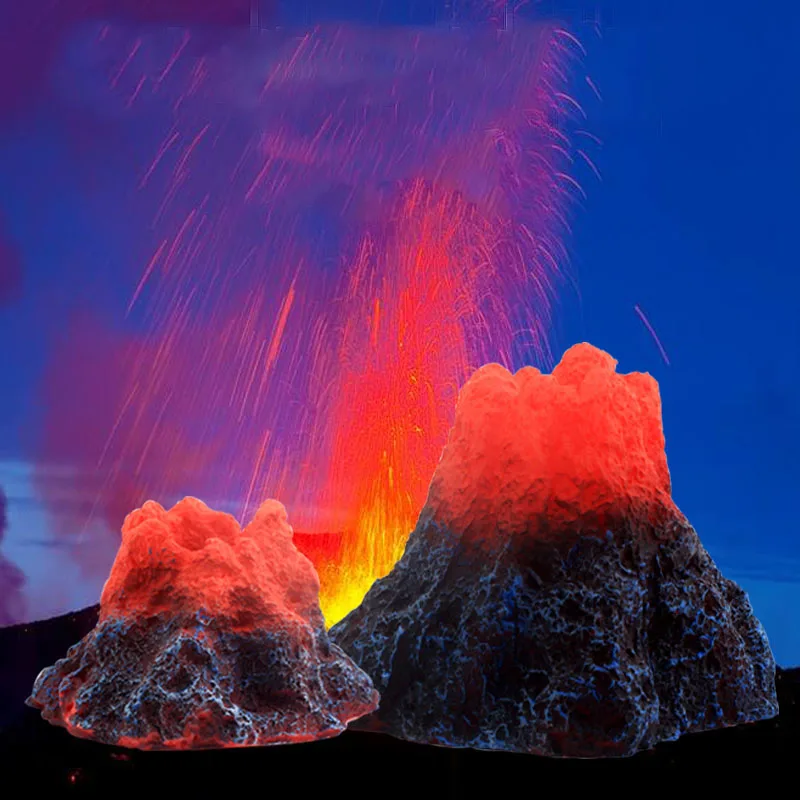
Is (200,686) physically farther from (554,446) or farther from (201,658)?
(554,446)

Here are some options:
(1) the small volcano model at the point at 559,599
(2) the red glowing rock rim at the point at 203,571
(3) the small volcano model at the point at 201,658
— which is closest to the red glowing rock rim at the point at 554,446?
(1) the small volcano model at the point at 559,599

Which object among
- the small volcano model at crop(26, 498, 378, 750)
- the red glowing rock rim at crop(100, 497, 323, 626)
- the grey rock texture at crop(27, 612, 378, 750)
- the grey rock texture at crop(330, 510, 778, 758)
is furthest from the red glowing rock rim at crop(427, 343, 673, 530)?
the grey rock texture at crop(27, 612, 378, 750)

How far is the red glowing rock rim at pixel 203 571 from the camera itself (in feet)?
26.1

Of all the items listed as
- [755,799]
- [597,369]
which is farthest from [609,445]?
[755,799]

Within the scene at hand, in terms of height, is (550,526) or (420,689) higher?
(550,526)

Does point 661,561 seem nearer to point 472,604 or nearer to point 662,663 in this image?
point 662,663

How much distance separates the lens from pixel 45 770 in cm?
679

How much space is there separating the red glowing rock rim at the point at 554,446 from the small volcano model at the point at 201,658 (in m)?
1.92

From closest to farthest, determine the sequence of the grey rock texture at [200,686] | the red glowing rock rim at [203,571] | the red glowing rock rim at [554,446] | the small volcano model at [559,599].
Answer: the grey rock texture at [200,686]
the small volcano model at [559,599]
the red glowing rock rim at [203,571]
the red glowing rock rim at [554,446]

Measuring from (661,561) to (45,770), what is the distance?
5559 mm

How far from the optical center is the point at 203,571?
805 centimetres

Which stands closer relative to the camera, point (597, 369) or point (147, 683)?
point (147, 683)

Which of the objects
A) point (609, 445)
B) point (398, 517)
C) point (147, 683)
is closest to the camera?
point (147, 683)

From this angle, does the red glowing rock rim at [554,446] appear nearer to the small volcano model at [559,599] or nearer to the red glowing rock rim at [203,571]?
the small volcano model at [559,599]
